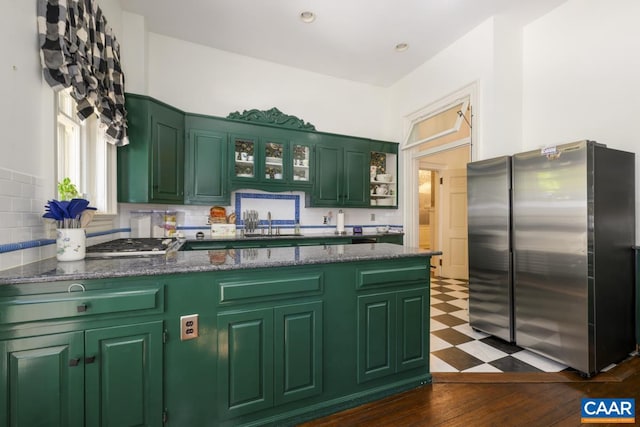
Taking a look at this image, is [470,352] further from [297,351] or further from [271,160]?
[271,160]

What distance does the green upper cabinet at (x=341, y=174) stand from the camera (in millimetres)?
4184

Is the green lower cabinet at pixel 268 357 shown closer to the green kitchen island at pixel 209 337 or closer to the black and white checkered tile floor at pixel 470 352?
the green kitchen island at pixel 209 337

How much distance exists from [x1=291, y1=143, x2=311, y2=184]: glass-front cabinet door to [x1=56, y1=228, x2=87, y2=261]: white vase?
2740 mm

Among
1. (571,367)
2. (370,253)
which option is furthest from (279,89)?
(571,367)

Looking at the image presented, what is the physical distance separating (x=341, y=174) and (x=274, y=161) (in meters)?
1.02

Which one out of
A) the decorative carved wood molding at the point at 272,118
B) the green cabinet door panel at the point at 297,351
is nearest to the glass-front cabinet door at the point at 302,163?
the decorative carved wood molding at the point at 272,118

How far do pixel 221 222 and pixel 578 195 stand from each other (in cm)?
370

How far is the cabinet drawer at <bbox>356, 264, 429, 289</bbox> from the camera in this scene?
72.3 inches

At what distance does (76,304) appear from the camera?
126 cm

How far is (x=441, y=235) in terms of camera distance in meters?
5.49

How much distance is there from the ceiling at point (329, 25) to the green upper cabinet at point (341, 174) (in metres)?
1.22

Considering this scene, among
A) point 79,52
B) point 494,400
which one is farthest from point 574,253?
point 79,52

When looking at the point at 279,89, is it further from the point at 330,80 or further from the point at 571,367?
the point at 571,367

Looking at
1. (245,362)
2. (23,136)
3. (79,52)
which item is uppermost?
(79,52)
